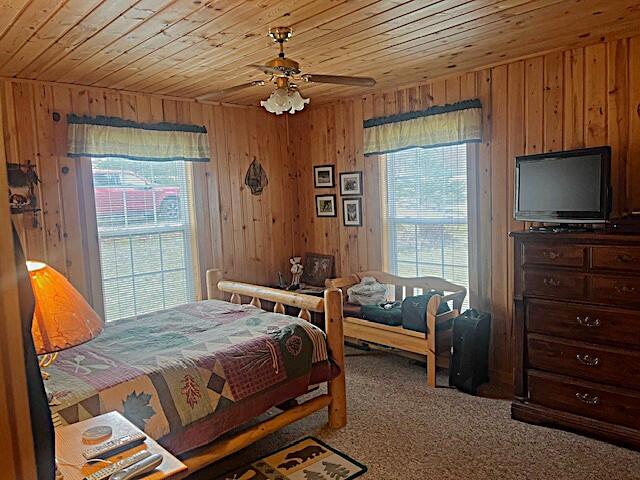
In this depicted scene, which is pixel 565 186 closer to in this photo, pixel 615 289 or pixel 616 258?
pixel 616 258

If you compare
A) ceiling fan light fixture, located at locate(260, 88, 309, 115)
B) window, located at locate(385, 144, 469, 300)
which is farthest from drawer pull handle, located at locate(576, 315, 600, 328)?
ceiling fan light fixture, located at locate(260, 88, 309, 115)

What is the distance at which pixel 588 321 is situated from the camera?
2.91m

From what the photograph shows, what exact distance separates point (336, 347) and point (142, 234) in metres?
2.14

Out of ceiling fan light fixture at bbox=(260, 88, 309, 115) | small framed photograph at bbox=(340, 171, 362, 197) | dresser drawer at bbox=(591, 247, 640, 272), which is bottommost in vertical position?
dresser drawer at bbox=(591, 247, 640, 272)

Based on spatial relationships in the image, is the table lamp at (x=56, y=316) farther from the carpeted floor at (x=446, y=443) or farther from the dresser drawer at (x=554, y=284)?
the dresser drawer at (x=554, y=284)

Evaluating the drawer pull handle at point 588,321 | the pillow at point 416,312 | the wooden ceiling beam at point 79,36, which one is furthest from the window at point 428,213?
the wooden ceiling beam at point 79,36

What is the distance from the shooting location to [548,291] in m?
3.05

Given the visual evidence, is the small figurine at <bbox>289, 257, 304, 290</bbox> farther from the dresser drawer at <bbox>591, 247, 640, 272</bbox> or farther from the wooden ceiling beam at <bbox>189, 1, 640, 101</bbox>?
the dresser drawer at <bbox>591, 247, 640, 272</bbox>

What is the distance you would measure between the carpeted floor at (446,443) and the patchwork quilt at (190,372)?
46cm

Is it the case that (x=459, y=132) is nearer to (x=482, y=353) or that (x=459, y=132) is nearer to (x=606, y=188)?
(x=606, y=188)

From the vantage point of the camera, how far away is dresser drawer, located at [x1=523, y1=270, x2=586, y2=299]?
9.61 feet

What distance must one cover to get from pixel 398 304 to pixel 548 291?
154 cm

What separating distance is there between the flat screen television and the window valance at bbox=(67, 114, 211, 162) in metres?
2.76

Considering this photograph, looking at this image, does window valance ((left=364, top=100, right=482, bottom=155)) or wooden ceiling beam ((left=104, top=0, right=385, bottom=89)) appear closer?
wooden ceiling beam ((left=104, top=0, right=385, bottom=89))
